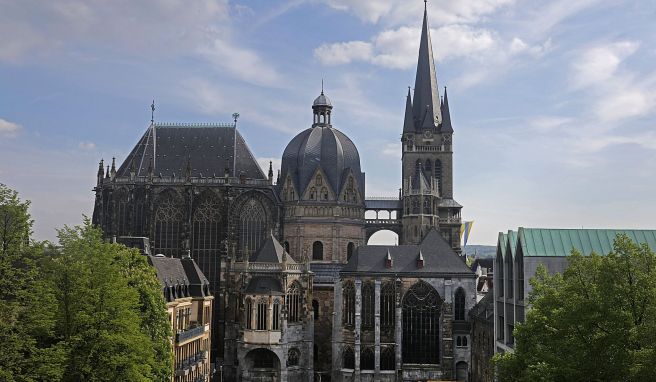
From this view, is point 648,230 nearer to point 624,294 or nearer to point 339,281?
point 624,294

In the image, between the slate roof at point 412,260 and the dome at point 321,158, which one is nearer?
the slate roof at point 412,260

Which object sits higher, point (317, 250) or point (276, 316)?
point (317, 250)

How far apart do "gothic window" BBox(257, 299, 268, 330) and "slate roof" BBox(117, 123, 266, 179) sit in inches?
760

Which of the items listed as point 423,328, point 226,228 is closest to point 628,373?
point 423,328

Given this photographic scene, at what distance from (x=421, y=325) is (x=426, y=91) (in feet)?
133

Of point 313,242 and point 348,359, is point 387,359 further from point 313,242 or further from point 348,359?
point 313,242

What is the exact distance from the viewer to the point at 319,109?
9475cm

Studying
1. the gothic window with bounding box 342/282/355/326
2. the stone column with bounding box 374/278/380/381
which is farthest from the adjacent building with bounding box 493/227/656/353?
the gothic window with bounding box 342/282/355/326

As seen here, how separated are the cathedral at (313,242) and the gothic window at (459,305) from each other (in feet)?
0.46

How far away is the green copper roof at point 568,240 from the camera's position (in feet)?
171

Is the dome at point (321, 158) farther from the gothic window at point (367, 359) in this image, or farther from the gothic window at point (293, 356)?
the gothic window at point (293, 356)

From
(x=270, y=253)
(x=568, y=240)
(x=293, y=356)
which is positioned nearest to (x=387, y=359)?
(x=293, y=356)

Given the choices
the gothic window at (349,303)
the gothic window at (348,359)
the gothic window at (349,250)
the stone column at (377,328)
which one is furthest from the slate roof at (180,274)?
the gothic window at (349,250)

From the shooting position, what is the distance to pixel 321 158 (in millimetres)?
91625
